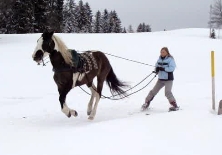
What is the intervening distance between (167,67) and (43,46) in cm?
290

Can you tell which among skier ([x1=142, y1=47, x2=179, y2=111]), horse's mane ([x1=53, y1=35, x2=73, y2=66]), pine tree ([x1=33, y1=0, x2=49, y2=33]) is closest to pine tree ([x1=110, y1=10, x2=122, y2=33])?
pine tree ([x1=33, y1=0, x2=49, y2=33])

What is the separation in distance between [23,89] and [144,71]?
6454mm

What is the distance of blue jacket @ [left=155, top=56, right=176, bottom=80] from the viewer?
320 inches

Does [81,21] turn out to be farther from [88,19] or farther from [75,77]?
[75,77]

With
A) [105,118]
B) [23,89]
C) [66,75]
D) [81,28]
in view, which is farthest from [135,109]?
[81,28]

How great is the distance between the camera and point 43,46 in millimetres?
7082

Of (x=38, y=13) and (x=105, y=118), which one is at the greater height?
(x=38, y=13)

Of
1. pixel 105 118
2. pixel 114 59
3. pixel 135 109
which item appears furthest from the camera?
pixel 114 59

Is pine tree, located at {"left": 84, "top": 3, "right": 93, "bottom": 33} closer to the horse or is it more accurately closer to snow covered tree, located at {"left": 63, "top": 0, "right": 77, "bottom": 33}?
snow covered tree, located at {"left": 63, "top": 0, "right": 77, "bottom": 33}

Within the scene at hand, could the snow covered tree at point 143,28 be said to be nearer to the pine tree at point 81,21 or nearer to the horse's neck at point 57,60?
the pine tree at point 81,21

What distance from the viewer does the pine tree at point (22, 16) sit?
40.4 m

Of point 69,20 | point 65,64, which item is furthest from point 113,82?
point 69,20

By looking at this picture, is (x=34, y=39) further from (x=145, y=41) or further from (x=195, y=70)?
(x=195, y=70)

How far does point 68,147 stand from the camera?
16.9 ft
